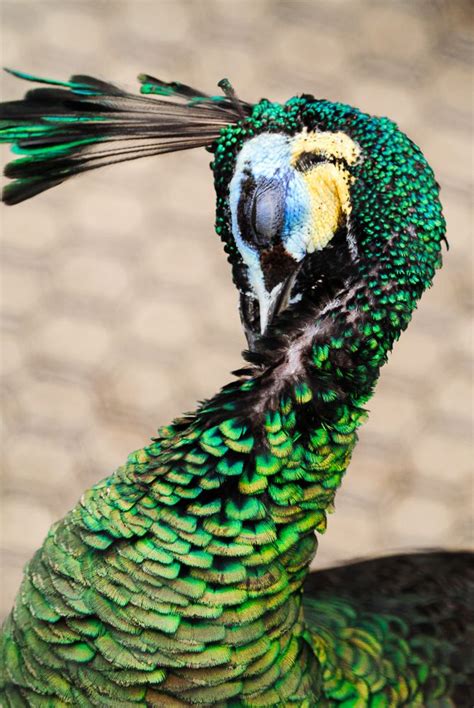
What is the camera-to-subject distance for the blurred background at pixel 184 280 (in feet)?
5.72

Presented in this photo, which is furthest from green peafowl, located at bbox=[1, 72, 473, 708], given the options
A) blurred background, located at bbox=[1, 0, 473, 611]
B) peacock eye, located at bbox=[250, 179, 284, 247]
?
blurred background, located at bbox=[1, 0, 473, 611]

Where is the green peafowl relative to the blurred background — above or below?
below

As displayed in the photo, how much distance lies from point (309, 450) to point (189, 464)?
0.35ft

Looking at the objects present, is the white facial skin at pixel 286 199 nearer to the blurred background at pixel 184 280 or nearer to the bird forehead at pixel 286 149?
the bird forehead at pixel 286 149

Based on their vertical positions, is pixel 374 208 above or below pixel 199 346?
below

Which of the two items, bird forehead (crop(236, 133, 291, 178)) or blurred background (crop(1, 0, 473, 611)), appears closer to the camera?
bird forehead (crop(236, 133, 291, 178))

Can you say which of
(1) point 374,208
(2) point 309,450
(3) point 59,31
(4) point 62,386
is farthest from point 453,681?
(3) point 59,31

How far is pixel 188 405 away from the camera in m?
1.78

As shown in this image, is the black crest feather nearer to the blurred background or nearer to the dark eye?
the dark eye

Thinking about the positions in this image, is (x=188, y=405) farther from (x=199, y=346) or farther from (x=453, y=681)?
(x=453, y=681)

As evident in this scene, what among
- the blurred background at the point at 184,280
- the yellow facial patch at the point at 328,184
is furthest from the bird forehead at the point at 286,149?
the blurred background at the point at 184,280

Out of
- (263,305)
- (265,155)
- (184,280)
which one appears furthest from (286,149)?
(184,280)

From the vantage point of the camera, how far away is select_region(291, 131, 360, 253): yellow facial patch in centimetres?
73

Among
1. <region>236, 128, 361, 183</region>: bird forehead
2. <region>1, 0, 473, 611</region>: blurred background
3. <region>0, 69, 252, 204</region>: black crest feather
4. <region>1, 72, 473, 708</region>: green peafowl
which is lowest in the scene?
<region>1, 72, 473, 708</region>: green peafowl
